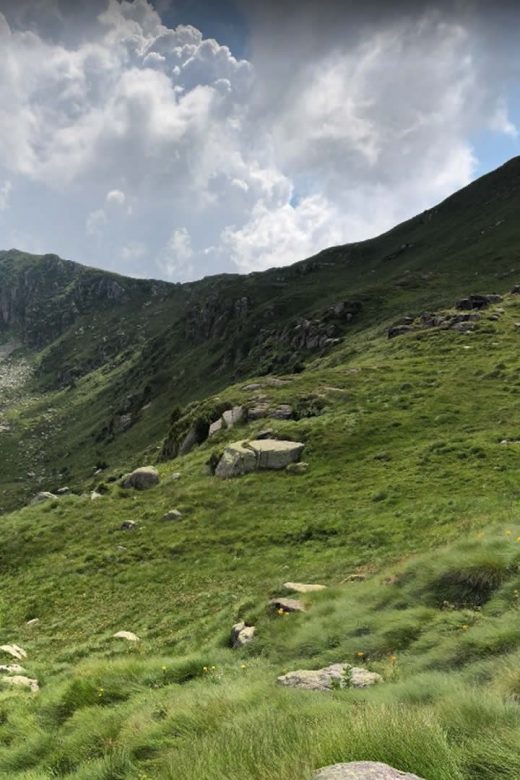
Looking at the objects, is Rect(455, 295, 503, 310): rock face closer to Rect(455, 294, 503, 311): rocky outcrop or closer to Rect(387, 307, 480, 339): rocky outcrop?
Rect(455, 294, 503, 311): rocky outcrop

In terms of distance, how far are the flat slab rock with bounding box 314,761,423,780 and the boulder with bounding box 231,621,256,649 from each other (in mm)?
9984

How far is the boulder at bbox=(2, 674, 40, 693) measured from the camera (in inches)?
587

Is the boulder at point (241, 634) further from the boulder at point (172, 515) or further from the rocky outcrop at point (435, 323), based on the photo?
the rocky outcrop at point (435, 323)

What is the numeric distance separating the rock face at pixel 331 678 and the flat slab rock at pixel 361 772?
5023 millimetres

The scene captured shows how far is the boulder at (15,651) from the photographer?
19953 mm

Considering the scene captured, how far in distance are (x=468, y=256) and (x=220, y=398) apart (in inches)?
3587

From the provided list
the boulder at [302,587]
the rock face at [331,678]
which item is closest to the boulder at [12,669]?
the boulder at [302,587]

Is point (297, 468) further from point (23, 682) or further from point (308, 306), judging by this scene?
point (308, 306)

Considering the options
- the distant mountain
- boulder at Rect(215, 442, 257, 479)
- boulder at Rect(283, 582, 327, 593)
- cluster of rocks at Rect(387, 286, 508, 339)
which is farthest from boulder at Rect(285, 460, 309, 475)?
the distant mountain

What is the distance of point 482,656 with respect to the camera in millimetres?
9578

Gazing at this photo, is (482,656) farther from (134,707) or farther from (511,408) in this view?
(511,408)

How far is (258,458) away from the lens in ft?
130

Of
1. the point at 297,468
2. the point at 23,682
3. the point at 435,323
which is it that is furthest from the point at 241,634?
the point at 435,323

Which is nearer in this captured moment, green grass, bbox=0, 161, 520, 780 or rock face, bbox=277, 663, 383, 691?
green grass, bbox=0, 161, 520, 780
